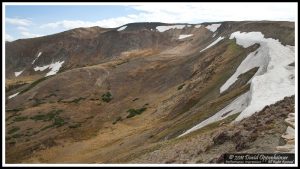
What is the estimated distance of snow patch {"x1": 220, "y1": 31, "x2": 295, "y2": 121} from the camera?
2398 centimetres

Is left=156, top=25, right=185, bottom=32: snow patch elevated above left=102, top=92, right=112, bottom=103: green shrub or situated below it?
above

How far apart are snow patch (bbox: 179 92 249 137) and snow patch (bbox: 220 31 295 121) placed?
0.78 m

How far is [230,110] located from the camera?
26.3 m

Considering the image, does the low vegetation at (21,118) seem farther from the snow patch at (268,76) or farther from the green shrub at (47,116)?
the snow patch at (268,76)

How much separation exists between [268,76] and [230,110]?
14.9 ft

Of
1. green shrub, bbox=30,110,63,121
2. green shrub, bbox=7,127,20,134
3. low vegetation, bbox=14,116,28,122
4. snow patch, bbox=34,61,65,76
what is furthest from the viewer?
snow patch, bbox=34,61,65,76

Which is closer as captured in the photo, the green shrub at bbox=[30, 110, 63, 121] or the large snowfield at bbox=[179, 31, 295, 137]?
the large snowfield at bbox=[179, 31, 295, 137]

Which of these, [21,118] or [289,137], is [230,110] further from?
[21,118]

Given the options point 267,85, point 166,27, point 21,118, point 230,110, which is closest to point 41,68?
point 166,27

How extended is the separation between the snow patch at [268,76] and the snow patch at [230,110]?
78 cm

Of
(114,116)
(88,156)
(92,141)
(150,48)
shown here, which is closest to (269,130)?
(88,156)

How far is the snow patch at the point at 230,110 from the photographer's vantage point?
83.9 ft

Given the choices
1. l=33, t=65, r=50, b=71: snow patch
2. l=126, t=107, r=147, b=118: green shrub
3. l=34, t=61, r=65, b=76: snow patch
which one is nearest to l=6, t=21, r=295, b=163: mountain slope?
l=126, t=107, r=147, b=118: green shrub

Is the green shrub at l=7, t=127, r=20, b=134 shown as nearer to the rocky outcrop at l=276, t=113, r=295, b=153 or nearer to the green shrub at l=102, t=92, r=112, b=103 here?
the green shrub at l=102, t=92, r=112, b=103
